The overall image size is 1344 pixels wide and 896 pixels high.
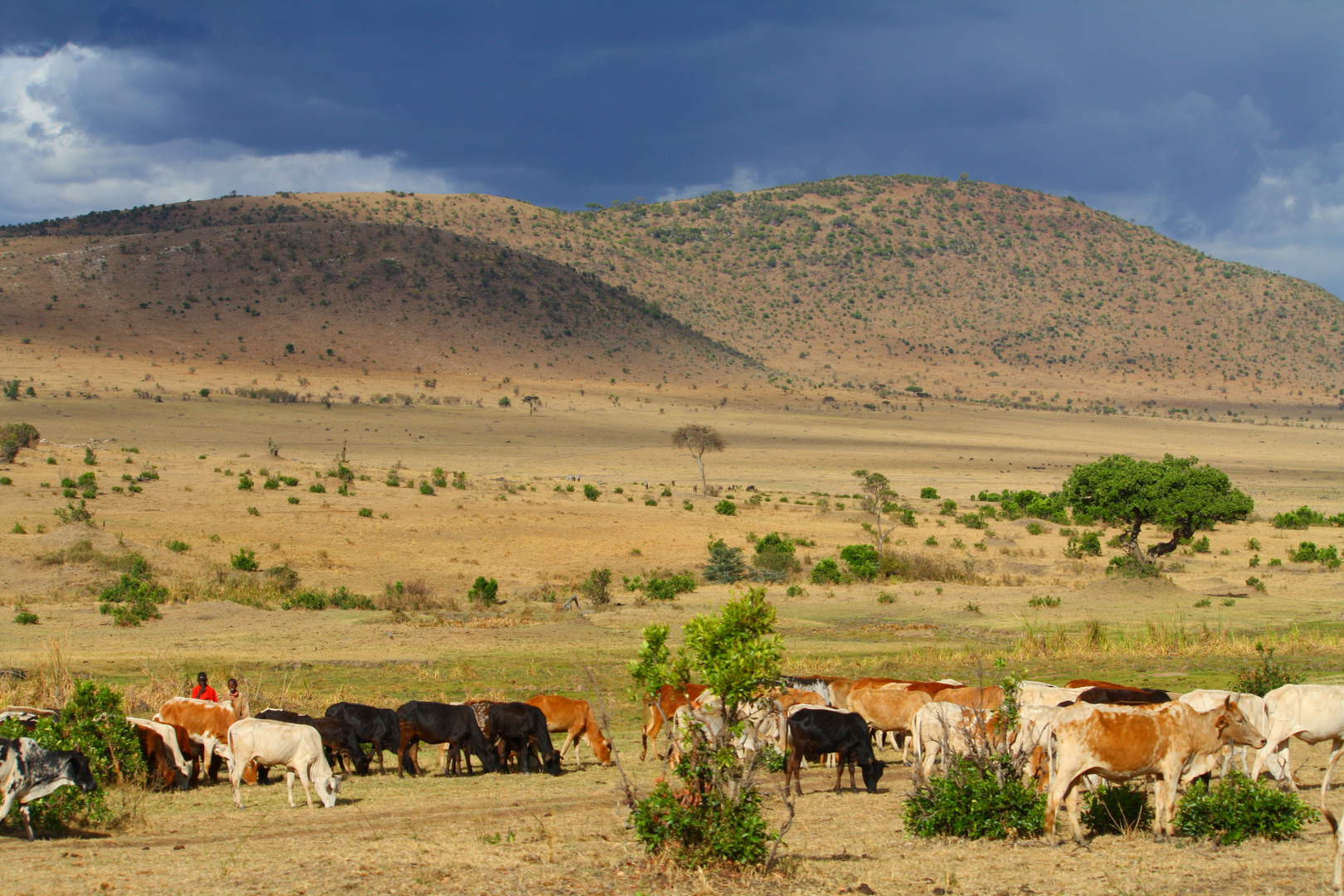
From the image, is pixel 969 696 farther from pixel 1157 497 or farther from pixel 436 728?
pixel 1157 497

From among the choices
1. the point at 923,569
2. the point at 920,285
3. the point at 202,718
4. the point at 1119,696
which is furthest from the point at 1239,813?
the point at 920,285

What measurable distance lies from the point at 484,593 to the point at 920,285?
140 meters

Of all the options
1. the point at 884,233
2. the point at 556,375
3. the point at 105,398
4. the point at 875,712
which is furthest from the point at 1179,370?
the point at 875,712

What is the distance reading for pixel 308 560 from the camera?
37094mm

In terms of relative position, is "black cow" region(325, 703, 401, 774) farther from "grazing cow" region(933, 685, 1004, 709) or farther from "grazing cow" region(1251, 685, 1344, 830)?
"grazing cow" region(1251, 685, 1344, 830)

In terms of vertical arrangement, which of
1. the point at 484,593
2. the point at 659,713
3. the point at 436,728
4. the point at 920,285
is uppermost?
→ the point at 920,285

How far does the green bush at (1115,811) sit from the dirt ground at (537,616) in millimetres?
529

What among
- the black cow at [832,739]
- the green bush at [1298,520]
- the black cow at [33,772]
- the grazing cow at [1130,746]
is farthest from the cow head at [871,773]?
→ the green bush at [1298,520]

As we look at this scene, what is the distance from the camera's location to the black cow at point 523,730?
1398 centimetres

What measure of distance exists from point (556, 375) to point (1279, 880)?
9930 cm

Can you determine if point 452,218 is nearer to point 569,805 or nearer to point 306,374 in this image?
point 306,374

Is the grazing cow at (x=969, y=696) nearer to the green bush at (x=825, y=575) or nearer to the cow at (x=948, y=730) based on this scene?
the cow at (x=948, y=730)

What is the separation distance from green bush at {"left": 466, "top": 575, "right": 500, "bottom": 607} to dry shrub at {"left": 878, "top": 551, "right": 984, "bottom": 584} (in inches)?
550

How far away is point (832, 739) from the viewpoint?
41.0 feet
